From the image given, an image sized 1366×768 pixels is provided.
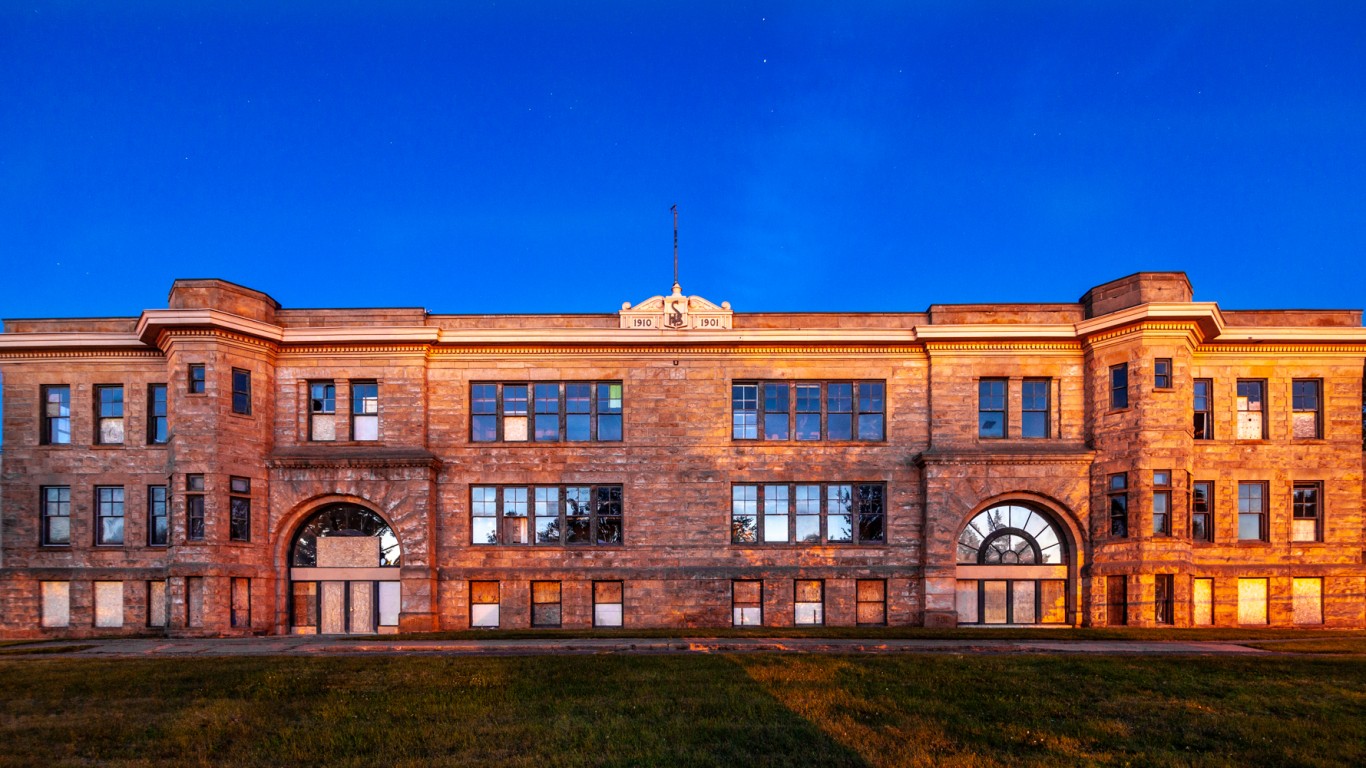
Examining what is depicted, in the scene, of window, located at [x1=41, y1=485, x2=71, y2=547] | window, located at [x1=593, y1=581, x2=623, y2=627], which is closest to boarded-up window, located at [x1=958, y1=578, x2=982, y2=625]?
window, located at [x1=593, y1=581, x2=623, y2=627]

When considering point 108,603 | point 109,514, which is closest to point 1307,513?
point 108,603

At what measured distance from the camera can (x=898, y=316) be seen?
2622 cm

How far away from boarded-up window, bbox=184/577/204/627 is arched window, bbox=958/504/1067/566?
2182cm

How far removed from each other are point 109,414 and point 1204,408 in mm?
33854

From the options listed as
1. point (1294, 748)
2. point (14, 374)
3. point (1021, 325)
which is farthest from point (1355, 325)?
point (14, 374)

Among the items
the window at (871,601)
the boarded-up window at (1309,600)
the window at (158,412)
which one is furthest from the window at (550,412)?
the boarded-up window at (1309,600)

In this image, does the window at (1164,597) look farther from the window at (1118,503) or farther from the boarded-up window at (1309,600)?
the boarded-up window at (1309,600)

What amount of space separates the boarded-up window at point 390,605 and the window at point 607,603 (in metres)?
5.89

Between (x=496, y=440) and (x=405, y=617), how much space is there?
5.75 m

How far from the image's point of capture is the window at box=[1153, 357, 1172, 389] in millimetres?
23844

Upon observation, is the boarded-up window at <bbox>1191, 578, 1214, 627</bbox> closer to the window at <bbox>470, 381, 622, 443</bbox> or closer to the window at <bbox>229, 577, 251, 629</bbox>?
the window at <bbox>470, 381, 622, 443</bbox>

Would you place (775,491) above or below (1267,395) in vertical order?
below

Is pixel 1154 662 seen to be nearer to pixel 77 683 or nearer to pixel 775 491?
pixel 775 491

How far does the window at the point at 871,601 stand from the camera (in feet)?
82.7
